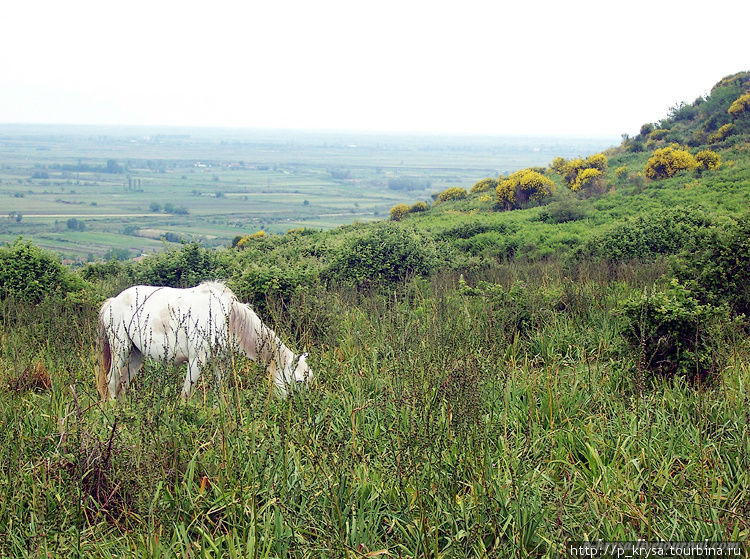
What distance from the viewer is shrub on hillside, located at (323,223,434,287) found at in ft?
43.8

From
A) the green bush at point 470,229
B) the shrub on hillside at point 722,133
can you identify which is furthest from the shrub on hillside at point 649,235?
the shrub on hillside at point 722,133

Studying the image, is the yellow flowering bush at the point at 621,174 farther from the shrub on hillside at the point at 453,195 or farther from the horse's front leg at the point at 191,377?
the horse's front leg at the point at 191,377

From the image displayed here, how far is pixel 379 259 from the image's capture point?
13.7 meters

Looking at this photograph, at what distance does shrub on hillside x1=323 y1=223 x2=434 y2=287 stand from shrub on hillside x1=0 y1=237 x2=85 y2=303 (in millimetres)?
5217

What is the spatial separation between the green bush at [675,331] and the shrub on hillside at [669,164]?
75.8ft

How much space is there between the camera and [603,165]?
103 ft

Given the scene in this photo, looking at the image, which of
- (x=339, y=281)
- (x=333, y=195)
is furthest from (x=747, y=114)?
(x=333, y=195)

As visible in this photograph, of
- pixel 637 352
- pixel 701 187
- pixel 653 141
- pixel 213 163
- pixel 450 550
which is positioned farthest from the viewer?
pixel 213 163

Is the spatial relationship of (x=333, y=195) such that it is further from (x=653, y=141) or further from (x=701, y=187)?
(x=701, y=187)

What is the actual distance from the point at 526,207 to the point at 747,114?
43.3 ft

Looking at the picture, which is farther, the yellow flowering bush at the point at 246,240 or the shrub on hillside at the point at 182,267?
the yellow flowering bush at the point at 246,240

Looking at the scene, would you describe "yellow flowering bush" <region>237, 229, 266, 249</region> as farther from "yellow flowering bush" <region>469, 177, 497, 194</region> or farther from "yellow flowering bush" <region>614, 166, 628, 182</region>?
"yellow flowering bush" <region>614, 166, 628, 182</region>

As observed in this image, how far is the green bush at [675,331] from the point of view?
17.1ft

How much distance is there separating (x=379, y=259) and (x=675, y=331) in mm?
8668
